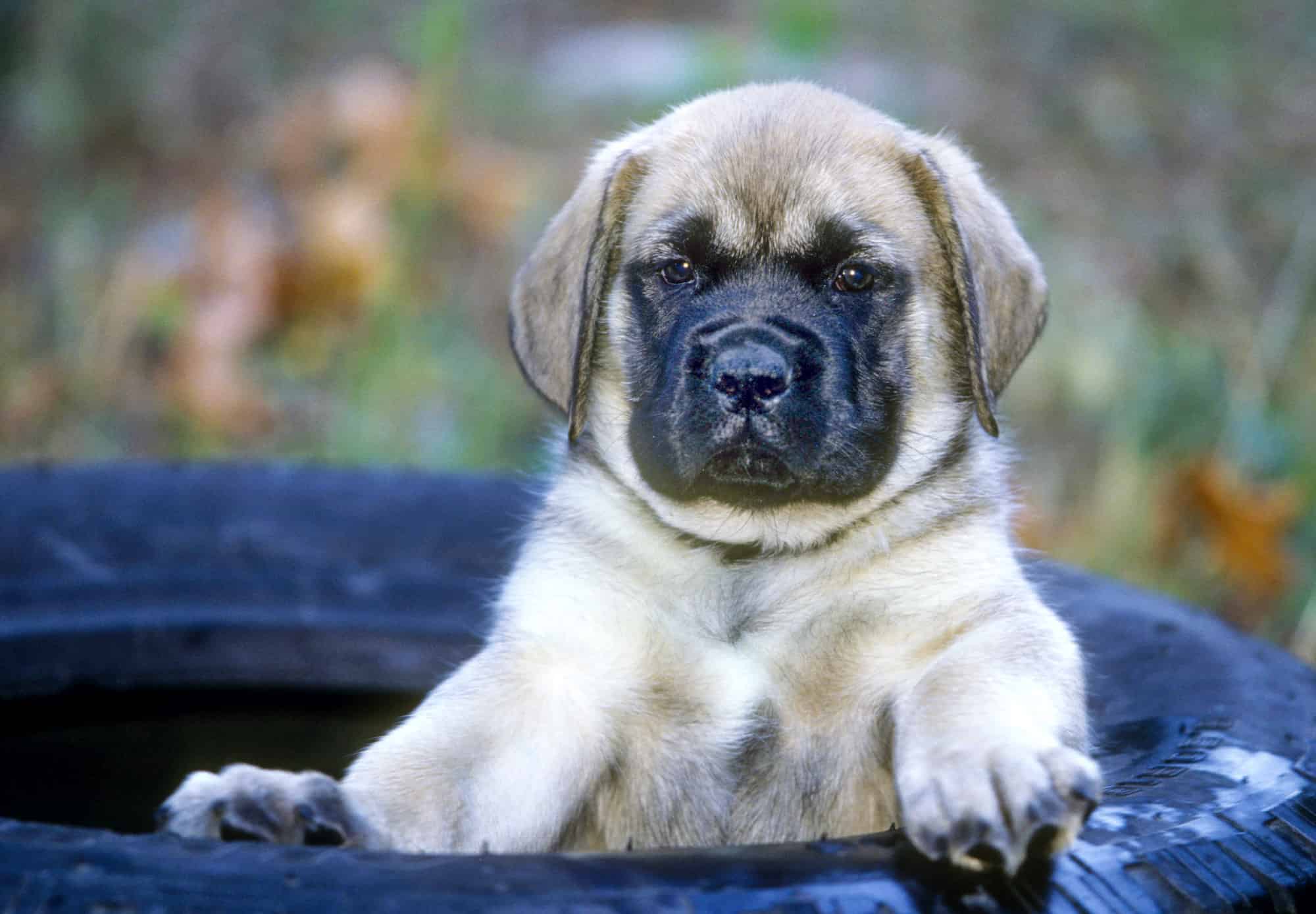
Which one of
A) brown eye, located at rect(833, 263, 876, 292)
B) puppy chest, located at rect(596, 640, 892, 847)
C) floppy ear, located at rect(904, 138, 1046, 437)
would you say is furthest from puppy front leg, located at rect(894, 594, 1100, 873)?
A: brown eye, located at rect(833, 263, 876, 292)

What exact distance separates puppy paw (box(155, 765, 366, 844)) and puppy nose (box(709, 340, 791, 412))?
1108 millimetres

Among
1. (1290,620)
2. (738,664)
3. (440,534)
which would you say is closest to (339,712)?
(440,534)

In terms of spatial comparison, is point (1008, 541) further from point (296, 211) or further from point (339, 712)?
point (296, 211)

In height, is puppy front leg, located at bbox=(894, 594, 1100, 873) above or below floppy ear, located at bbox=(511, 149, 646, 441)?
below

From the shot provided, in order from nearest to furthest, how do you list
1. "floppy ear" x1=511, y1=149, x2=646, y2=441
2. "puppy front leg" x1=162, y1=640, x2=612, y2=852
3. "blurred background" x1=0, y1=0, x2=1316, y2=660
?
"puppy front leg" x1=162, y1=640, x2=612, y2=852 < "floppy ear" x1=511, y1=149, x2=646, y2=441 < "blurred background" x1=0, y1=0, x2=1316, y2=660

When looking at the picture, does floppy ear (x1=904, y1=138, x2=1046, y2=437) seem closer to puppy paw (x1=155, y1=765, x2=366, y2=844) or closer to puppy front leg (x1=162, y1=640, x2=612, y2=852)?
puppy front leg (x1=162, y1=640, x2=612, y2=852)

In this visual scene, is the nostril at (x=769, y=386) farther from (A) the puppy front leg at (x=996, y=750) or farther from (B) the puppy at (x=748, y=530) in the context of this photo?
(A) the puppy front leg at (x=996, y=750)

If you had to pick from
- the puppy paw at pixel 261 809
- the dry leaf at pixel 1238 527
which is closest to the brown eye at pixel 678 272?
the puppy paw at pixel 261 809

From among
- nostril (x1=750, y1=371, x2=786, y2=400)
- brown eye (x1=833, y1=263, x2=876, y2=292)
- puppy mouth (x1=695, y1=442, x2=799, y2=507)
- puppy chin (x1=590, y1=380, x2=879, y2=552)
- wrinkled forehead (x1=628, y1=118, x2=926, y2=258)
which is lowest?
puppy chin (x1=590, y1=380, x2=879, y2=552)

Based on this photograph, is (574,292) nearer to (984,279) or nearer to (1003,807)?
(984,279)

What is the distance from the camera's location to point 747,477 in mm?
3299

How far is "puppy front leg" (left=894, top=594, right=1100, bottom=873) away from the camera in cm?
248

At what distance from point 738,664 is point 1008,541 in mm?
725

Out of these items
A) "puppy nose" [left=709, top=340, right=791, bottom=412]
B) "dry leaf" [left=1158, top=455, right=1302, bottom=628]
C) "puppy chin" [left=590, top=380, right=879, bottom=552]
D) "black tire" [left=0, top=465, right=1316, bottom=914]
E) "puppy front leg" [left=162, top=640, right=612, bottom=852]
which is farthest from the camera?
"dry leaf" [left=1158, top=455, right=1302, bottom=628]
